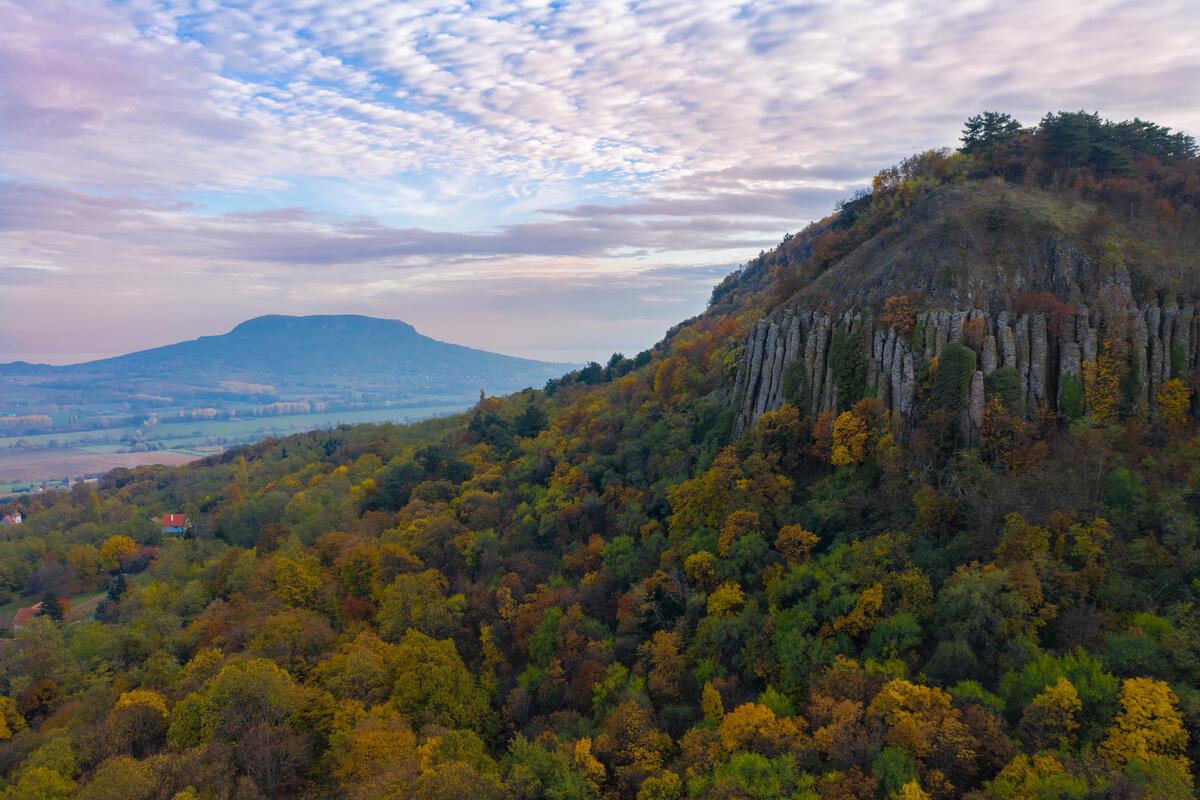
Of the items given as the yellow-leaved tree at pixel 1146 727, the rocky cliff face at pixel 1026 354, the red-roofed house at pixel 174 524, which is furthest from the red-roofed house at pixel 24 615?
the yellow-leaved tree at pixel 1146 727

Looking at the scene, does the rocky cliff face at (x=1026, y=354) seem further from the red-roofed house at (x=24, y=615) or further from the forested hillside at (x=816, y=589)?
the red-roofed house at (x=24, y=615)

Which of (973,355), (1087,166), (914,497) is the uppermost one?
(1087,166)

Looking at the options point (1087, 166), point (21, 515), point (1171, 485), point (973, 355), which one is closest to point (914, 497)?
point (973, 355)

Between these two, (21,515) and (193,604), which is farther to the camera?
(21,515)

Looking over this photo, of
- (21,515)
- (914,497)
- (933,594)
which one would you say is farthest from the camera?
(21,515)

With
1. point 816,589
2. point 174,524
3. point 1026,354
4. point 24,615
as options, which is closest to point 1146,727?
point 816,589

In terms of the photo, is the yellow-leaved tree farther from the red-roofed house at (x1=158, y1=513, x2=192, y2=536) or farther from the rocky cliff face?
the red-roofed house at (x1=158, y1=513, x2=192, y2=536)

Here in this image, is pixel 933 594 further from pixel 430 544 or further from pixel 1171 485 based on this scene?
pixel 430 544
